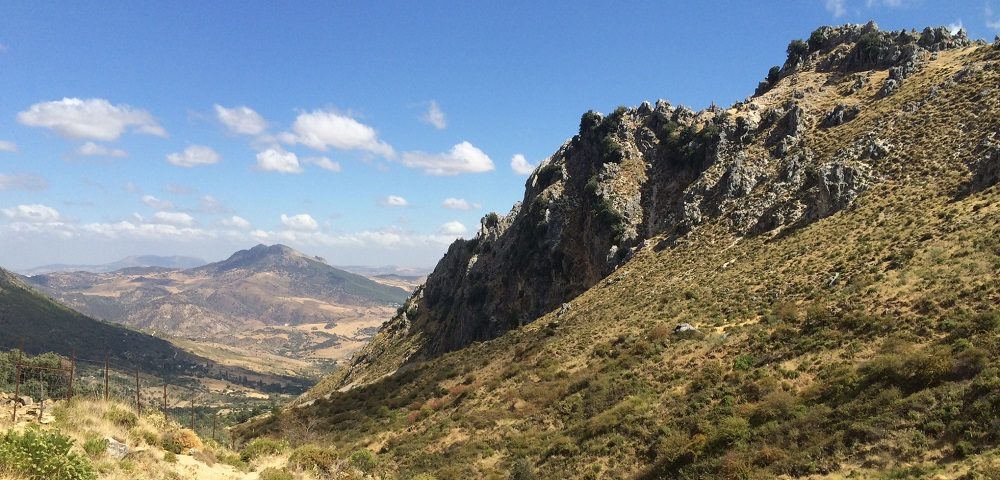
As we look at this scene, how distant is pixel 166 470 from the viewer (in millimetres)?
17891

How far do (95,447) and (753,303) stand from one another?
45942 millimetres

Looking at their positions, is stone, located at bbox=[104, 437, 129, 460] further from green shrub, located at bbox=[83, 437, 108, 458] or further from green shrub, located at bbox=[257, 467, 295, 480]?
green shrub, located at bbox=[257, 467, 295, 480]

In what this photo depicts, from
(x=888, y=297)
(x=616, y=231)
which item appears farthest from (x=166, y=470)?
(x=616, y=231)

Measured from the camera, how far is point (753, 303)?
4522 centimetres

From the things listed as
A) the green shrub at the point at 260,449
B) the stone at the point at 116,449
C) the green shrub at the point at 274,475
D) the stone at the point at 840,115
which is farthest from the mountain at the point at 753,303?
the stone at the point at 116,449

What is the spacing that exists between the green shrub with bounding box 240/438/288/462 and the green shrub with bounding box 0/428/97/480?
12.3m

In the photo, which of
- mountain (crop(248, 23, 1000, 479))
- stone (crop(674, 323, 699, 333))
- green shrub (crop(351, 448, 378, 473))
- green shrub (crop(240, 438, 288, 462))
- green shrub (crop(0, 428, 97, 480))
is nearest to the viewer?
green shrub (crop(0, 428, 97, 480))

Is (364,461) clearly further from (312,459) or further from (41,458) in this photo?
(41,458)

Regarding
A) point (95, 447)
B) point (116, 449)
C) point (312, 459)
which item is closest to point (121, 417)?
point (116, 449)

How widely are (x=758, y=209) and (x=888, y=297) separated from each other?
3314cm

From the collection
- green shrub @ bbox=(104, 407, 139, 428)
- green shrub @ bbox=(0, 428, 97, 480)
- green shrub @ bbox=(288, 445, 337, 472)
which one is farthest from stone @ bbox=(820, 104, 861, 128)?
green shrub @ bbox=(0, 428, 97, 480)

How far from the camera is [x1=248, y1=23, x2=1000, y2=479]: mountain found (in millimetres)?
23781

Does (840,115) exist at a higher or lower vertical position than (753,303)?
higher

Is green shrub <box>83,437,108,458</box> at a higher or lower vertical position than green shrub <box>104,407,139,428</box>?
higher
